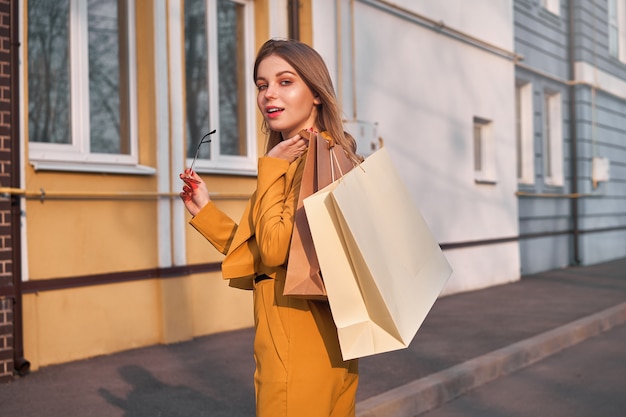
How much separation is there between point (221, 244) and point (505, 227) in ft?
38.6

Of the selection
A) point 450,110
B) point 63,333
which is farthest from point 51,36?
point 450,110

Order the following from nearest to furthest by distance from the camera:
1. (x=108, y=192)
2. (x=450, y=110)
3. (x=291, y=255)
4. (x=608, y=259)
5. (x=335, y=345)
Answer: (x=291, y=255)
(x=335, y=345)
(x=108, y=192)
(x=450, y=110)
(x=608, y=259)

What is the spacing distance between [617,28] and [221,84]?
15.1 meters

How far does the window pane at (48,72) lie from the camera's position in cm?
661

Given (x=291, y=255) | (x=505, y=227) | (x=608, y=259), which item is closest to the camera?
(x=291, y=255)

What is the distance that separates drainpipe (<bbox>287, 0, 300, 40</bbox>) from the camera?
9016mm

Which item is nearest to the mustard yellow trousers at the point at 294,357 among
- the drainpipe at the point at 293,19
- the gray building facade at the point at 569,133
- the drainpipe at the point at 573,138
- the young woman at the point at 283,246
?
the young woman at the point at 283,246

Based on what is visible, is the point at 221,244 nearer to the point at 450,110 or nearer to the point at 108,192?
the point at 108,192

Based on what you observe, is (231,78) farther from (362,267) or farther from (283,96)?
(362,267)

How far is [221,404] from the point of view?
16.9ft

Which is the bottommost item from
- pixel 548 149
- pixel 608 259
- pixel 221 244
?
pixel 608 259

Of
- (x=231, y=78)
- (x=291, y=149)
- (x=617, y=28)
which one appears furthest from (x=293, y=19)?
(x=617, y=28)

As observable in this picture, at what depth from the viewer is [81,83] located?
6.96 meters

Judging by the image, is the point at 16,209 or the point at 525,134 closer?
the point at 16,209
